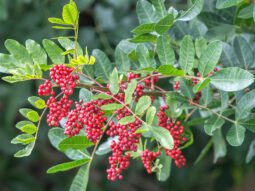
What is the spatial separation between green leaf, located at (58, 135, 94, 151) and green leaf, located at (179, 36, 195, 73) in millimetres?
243

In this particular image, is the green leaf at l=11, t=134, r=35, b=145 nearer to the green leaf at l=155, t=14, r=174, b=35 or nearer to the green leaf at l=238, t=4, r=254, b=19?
the green leaf at l=155, t=14, r=174, b=35

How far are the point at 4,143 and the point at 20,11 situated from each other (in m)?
0.61

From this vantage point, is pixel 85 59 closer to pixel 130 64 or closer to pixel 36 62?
pixel 36 62

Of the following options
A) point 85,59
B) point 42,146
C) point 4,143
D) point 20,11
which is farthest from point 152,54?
point 42,146

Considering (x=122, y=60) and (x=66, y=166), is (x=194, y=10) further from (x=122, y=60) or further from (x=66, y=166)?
(x=66, y=166)

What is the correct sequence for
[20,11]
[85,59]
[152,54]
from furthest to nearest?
1. [20,11]
2. [152,54]
3. [85,59]

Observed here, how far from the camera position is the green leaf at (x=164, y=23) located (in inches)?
44.0

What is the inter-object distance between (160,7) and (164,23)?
0.07 metres

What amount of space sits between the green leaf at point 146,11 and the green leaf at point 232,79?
0.65ft

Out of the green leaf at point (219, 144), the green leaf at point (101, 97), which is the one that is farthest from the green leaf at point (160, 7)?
the green leaf at point (219, 144)

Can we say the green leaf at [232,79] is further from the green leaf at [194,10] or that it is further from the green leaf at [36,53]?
the green leaf at [36,53]

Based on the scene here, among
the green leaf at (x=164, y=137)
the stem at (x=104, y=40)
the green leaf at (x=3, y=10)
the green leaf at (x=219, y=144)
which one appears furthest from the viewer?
the stem at (x=104, y=40)

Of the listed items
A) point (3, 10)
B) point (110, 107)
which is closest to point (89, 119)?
point (110, 107)

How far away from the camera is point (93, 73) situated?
4.14ft
